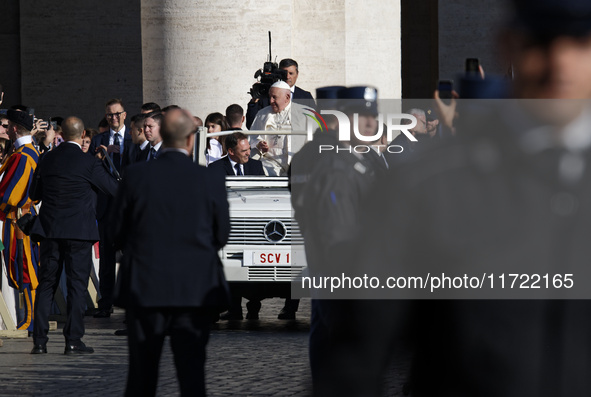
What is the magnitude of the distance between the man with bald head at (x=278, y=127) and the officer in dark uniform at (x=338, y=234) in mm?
7540

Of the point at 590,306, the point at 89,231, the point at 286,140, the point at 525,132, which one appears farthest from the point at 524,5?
the point at 286,140

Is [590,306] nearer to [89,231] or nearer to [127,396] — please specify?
[127,396]

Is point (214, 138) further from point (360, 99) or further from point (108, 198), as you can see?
point (360, 99)

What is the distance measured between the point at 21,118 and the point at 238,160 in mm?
2360

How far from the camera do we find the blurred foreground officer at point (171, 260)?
5.90 metres

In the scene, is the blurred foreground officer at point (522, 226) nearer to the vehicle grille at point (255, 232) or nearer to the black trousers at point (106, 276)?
the vehicle grille at point (255, 232)

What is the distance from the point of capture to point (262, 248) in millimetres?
11695

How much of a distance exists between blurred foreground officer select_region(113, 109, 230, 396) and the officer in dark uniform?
95 cm

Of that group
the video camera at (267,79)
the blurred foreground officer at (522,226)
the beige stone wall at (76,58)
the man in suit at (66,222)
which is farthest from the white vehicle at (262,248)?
the beige stone wall at (76,58)

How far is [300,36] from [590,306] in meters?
19.7

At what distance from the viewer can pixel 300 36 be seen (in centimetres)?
2136

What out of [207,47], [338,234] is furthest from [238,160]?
[338,234]

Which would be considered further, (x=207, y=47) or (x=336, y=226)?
(x=207, y=47)

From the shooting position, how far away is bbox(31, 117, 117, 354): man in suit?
10.3 m
